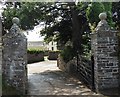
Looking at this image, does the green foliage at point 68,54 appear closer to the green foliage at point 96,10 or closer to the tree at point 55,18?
the tree at point 55,18

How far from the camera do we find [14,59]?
948 cm

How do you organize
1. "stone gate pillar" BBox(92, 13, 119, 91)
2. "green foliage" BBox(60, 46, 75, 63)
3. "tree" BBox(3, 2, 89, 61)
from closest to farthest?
"stone gate pillar" BBox(92, 13, 119, 91)
"tree" BBox(3, 2, 89, 61)
"green foliage" BBox(60, 46, 75, 63)

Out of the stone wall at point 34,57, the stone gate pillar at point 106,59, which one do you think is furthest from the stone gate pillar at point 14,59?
the stone wall at point 34,57

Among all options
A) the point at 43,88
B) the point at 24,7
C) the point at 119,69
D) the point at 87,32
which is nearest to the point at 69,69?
the point at 87,32

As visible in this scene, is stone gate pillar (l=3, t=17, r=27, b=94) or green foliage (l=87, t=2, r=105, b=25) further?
green foliage (l=87, t=2, r=105, b=25)

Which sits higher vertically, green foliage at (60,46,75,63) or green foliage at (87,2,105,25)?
green foliage at (87,2,105,25)

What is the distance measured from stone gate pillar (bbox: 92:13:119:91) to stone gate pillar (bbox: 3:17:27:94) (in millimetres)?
2558

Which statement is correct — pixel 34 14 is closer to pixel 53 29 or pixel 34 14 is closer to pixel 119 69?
pixel 53 29

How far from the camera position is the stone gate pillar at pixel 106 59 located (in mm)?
9734

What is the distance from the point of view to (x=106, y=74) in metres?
9.77

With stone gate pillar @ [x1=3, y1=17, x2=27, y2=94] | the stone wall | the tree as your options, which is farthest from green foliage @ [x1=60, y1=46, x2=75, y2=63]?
the stone wall

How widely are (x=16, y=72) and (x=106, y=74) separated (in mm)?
3065

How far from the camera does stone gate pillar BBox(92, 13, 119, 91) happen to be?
31.9 feet

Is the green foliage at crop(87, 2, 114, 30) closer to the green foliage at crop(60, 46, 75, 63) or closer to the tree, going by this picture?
the tree
